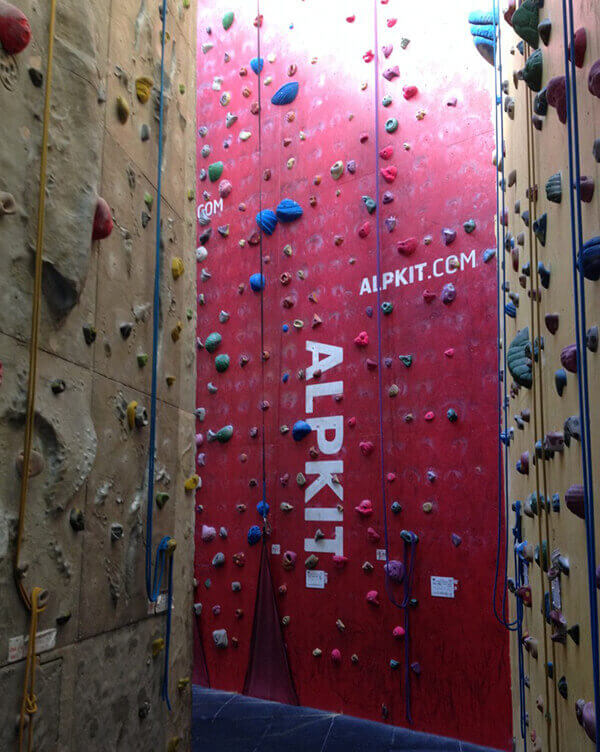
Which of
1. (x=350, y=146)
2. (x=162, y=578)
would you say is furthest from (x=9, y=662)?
(x=350, y=146)

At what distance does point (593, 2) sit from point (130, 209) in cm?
154

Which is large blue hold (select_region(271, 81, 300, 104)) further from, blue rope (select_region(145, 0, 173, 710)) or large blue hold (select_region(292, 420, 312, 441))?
blue rope (select_region(145, 0, 173, 710))

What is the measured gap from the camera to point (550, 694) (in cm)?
170

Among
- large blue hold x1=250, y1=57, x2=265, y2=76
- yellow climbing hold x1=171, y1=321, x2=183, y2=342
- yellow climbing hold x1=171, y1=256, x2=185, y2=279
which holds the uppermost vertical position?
large blue hold x1=250, y1=57, x2=265, y2=76

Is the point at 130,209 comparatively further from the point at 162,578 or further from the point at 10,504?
the point at 162,578

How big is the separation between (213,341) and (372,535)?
184cm

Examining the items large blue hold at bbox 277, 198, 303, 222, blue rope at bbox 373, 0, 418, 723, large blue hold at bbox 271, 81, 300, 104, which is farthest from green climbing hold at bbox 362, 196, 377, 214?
large blue hold at bbox 271, 81, 300, 104

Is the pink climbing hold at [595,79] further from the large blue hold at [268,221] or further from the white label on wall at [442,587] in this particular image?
the large blue hold at [268,221]

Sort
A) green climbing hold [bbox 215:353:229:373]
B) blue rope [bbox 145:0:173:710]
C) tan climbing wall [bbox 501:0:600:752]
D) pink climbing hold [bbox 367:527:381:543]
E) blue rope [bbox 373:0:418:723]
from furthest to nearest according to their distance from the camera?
1. green climbing hold [bbox 215:353:229:373]
2. pink climbing hold [bbox 367:527:381:543]
3. blue rope [bbox 373:0:418:723]
4. blue rope [bbox 145:0:173:710]
5. tan climbing wall [bbox 501:0:600:752]

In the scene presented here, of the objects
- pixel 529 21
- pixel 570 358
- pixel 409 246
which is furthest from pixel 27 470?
pixel 409 246

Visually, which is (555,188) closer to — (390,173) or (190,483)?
(190,483)

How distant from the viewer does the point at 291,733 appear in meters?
3.85

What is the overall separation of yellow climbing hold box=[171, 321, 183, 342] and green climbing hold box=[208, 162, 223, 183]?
2854 mm

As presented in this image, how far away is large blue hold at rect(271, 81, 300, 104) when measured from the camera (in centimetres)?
493
